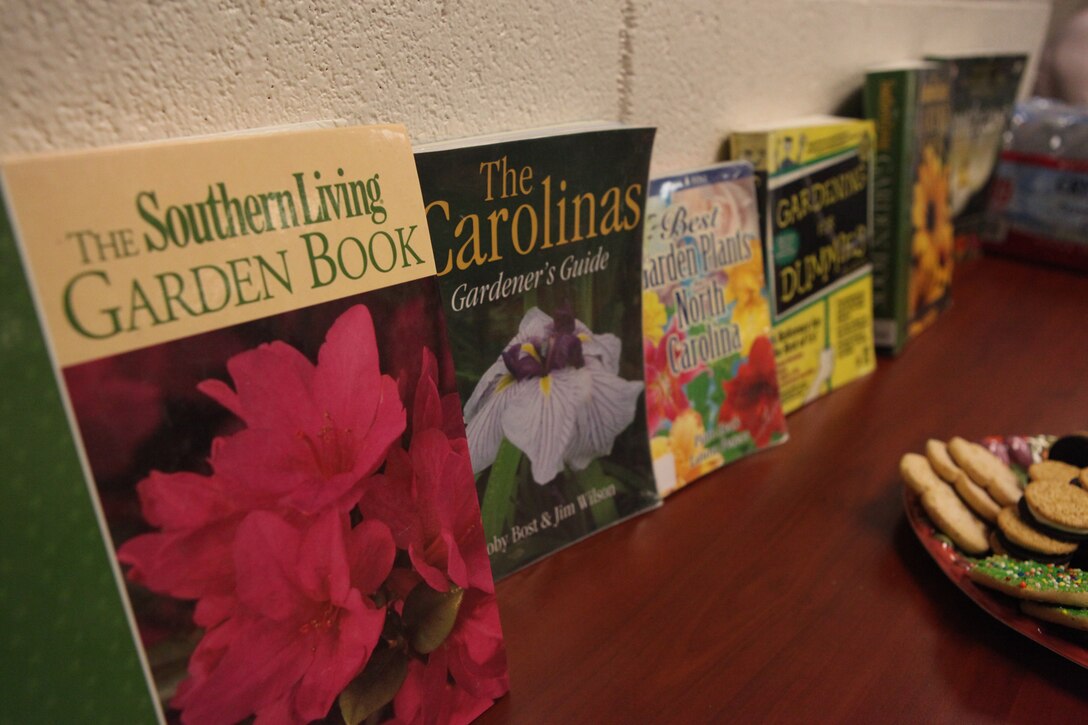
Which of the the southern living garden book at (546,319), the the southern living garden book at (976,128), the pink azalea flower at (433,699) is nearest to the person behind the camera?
the pink azalea flower at (433,699)

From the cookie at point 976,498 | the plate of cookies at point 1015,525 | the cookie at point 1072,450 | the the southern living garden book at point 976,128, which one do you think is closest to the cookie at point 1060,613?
the plate of cookies at point 1015,525

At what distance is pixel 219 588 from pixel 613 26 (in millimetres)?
660

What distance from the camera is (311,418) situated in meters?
0.53

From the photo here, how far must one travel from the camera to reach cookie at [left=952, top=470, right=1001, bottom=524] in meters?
0.79

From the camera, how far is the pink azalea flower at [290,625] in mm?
496

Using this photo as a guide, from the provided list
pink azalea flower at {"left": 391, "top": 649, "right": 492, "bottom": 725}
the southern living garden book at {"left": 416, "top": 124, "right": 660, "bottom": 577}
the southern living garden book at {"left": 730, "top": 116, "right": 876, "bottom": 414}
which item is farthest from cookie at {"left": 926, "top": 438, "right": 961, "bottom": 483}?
pink azalea flower at {"left": 391, "top": 649, "right": 492, "bottom": 725}

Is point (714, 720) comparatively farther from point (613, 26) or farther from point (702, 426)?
point (613, 26)

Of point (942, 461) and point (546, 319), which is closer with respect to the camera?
point (546, 319)

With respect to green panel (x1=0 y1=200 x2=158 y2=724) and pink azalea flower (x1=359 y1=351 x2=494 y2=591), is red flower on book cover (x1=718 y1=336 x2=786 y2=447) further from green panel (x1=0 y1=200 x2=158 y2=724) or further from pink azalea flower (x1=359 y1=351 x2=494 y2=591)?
green panel (x1=0 y1=200 x2=158 y2=724)

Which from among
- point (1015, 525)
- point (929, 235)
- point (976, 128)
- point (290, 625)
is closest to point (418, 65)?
Answer: point (290, 625)

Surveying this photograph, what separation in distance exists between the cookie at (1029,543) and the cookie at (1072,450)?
0.13 meters

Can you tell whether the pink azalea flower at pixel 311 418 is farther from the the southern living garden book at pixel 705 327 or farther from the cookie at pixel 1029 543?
the cookie at pixel 1029 543

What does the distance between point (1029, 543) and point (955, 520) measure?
2.7 inches

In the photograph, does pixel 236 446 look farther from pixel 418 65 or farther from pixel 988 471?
pixel 988 471
